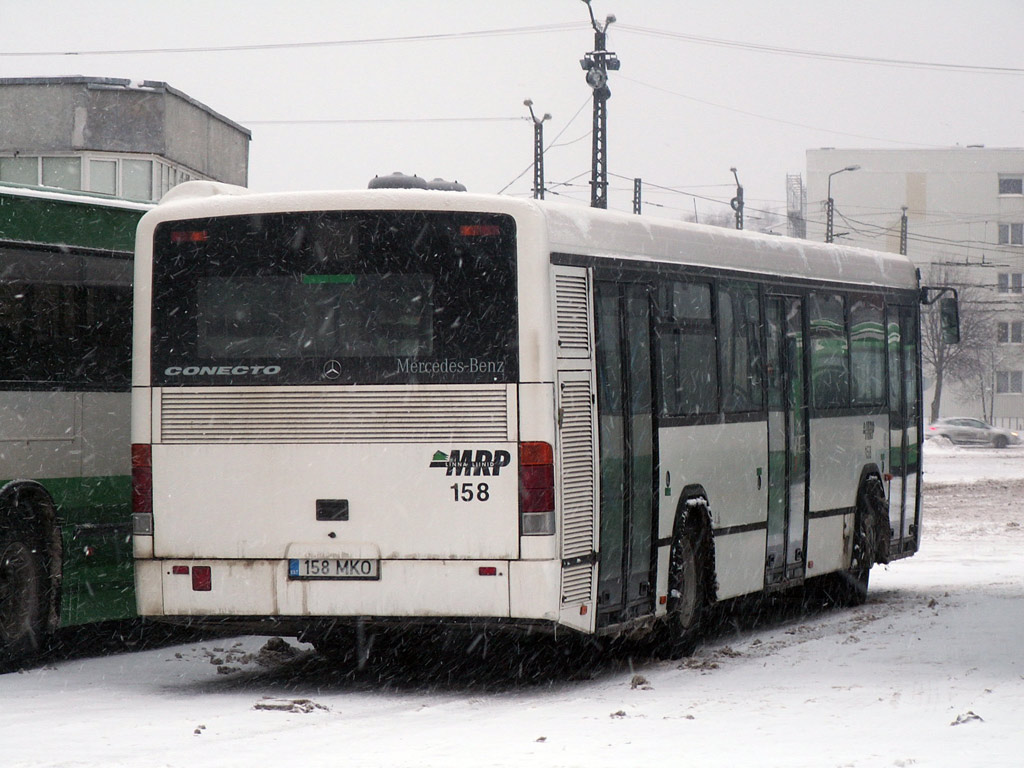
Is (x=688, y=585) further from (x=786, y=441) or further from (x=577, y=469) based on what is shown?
(x=577, y=469)

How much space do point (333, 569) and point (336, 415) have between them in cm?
91

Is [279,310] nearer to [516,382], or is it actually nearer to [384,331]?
[384,331]

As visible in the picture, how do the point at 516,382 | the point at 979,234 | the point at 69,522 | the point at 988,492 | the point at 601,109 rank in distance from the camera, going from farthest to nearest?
the point at 979,234
the point at 988,492
the point at 601,109
the point at 69,522
the point at 516,382

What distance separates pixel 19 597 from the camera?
12.2 metres

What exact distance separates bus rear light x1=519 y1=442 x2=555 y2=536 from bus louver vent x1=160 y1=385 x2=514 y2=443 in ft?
0.57

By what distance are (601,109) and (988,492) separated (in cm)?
1147

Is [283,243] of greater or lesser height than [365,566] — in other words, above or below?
above

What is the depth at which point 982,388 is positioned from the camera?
95.9 metres

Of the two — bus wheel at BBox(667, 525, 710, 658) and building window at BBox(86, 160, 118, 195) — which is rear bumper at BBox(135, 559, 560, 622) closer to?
bus wheel at BBox(667, 525, 710, 658)

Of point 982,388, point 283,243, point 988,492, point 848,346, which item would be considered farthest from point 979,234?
point 283,243

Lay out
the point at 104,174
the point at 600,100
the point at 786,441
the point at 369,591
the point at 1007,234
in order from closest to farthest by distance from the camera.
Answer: the point at 369,591 → the point at 786,441 → the point at 600,100 → the point at 104,174 → the point at 1007,234

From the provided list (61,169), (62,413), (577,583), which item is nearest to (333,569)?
(577,583)

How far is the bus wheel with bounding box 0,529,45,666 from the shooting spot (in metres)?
12.0

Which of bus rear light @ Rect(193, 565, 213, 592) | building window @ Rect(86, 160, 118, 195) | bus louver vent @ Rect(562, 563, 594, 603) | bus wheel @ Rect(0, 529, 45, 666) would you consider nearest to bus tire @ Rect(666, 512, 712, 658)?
bus louver vent @ Rect(562, 563, 594, 603)
